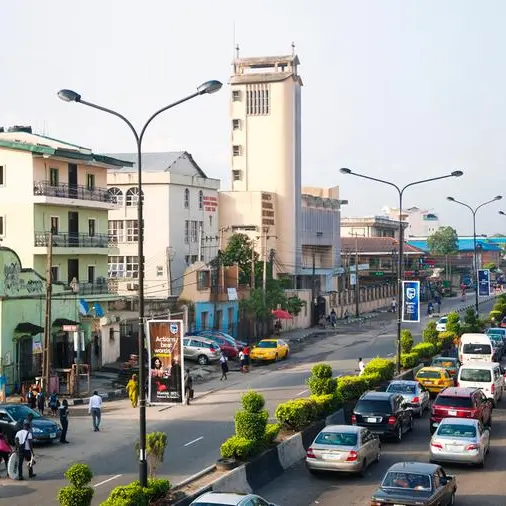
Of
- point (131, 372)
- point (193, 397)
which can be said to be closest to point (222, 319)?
point (131, 372)

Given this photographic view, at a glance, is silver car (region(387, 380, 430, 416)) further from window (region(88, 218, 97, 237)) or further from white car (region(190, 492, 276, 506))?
window (region(88, 218, 97, 237))

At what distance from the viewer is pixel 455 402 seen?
29.3 metres

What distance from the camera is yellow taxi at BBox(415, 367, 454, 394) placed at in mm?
37375

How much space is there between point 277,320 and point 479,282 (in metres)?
15.3

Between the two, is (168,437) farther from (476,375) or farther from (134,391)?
(476,375)

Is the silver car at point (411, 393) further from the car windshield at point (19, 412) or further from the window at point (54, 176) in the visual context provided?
the window at point (54, 176)

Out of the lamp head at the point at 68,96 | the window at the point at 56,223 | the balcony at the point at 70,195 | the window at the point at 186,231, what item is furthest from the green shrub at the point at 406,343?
the lamp head at the point at 68,96

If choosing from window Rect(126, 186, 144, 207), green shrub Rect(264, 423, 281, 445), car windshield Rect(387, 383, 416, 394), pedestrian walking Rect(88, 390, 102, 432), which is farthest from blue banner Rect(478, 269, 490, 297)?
green shrub Rect(264, 423, 281, 445)

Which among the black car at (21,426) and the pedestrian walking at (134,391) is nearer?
the black car at (21,426)

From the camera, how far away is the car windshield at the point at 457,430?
2455 cm

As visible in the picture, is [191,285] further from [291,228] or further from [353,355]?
[291,228]

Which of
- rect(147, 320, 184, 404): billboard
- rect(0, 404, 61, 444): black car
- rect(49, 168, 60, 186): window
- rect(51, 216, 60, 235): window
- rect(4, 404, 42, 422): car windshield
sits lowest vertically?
rect(0, 404, 61, 444): black car

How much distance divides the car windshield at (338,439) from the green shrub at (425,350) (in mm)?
22978

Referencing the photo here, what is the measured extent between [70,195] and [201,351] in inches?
436
